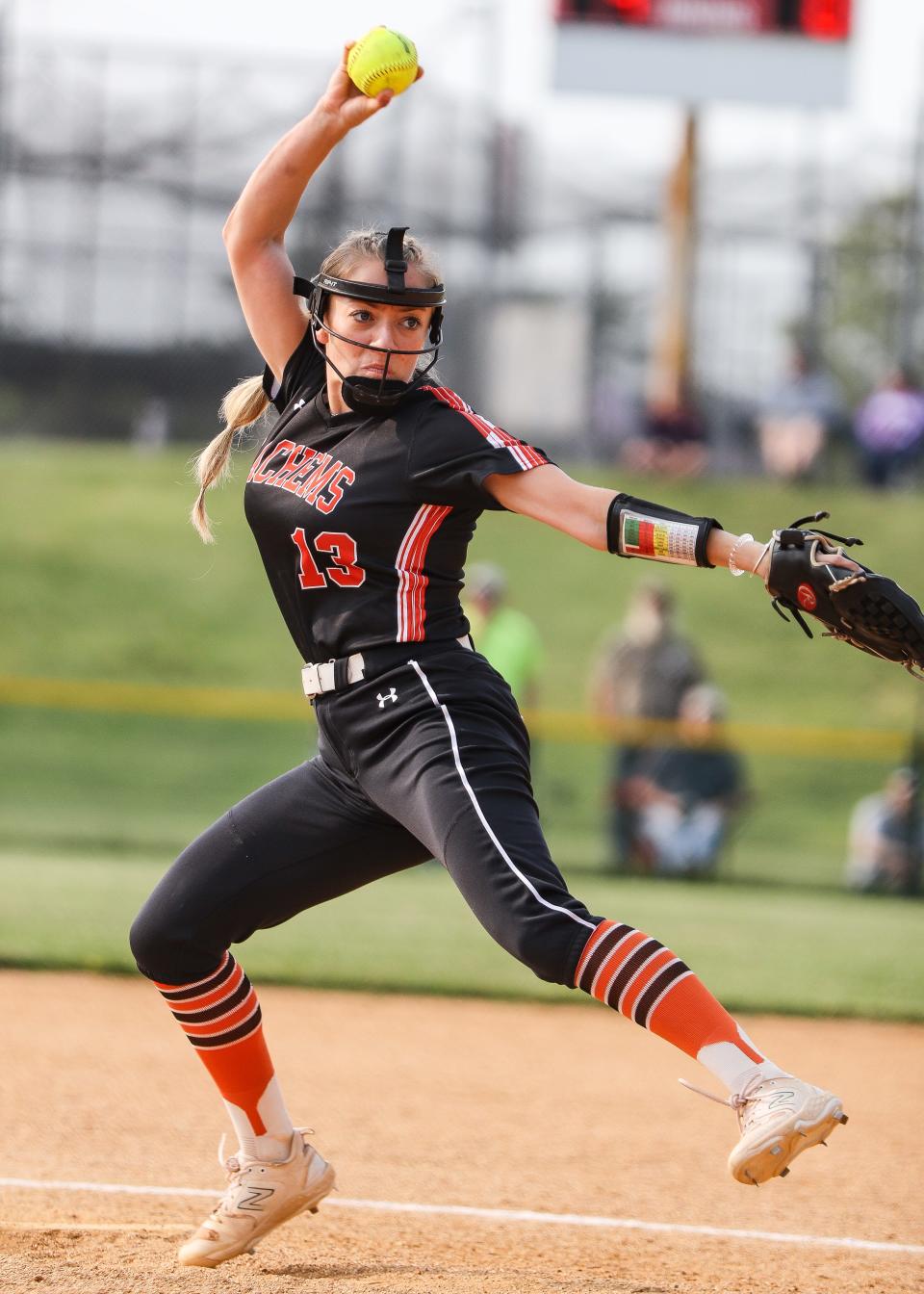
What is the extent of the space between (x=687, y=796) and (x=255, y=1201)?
783cm

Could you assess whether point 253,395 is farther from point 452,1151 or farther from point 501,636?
point 501,636

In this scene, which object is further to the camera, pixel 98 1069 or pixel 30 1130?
pixel 98 1069

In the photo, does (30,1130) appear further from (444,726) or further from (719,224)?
Result: (719,224)

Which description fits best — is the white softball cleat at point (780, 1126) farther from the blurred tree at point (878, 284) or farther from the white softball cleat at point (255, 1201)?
the blurred tree at point (878, 284)

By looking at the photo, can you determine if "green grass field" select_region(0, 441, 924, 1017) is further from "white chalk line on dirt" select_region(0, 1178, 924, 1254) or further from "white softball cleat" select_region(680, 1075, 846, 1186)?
"white softball cleat" select_region(680, 1075, 846, 1186)

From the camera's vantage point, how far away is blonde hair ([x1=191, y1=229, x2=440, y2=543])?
3.51 metres

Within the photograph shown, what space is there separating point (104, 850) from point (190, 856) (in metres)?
7.69

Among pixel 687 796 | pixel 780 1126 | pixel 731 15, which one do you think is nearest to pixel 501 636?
pixel 687 796

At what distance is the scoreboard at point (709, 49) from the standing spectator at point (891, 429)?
2.95m

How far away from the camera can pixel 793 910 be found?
9891 millimetres

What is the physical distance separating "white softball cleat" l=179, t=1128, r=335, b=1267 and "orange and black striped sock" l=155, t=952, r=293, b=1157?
0.14 feet

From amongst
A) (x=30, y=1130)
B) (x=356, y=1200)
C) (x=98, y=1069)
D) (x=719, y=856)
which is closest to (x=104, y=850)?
(x=719, y=856)

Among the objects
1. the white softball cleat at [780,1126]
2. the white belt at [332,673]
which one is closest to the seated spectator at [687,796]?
the white belt at [332,673]

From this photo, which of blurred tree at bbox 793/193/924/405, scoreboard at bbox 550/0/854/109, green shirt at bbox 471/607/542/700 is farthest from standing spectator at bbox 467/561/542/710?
blurred tree at bbox 793/193/924/405
